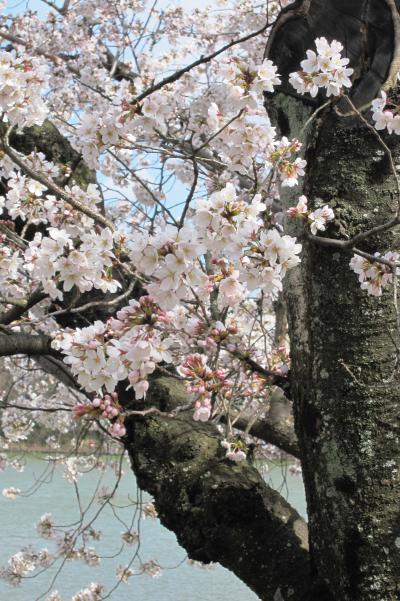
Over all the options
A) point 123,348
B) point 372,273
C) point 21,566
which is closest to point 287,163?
point 372,273

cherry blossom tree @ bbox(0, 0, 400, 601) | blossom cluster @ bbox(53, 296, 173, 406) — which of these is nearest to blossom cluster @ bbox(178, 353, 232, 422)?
cherry blossom tree @ bbox(0, 0, 400, 601)

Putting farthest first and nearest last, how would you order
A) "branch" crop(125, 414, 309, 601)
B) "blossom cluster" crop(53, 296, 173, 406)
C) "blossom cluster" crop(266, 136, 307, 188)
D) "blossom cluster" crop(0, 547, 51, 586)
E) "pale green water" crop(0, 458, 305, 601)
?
"pale green water" crop(0, 458, 305, 601) → "blossom cluster" crop(0, 547, 51, 586) → "branch" crop(125, 414, 309, 601) → "blossom cluster" crop(266, 136, 307, 188) → "blossom cluster" crop(53, 296, 173, 406)

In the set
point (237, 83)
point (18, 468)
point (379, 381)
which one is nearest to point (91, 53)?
point (18, 468)

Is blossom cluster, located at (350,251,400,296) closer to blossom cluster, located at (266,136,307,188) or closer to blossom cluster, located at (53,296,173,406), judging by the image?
blossom cluster, located at (266,136,307,188)

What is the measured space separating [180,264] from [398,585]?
841 millimetres

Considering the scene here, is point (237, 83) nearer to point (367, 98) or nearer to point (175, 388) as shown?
point (367, 98)

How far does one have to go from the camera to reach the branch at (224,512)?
1676mm

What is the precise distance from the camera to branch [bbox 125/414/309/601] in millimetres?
1676

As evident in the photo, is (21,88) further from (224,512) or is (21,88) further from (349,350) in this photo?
(224,512)

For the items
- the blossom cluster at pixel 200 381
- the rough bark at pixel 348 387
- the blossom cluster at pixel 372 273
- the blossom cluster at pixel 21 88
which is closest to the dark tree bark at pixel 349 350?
the rough bark at pixel 348 387

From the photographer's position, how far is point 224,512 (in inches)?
68.4

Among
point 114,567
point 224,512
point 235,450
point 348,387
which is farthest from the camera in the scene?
point 114,567

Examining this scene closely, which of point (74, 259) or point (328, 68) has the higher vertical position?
point (328, 68)

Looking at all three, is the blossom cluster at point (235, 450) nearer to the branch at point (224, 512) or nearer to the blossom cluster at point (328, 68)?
the branch at point (224, 512)
